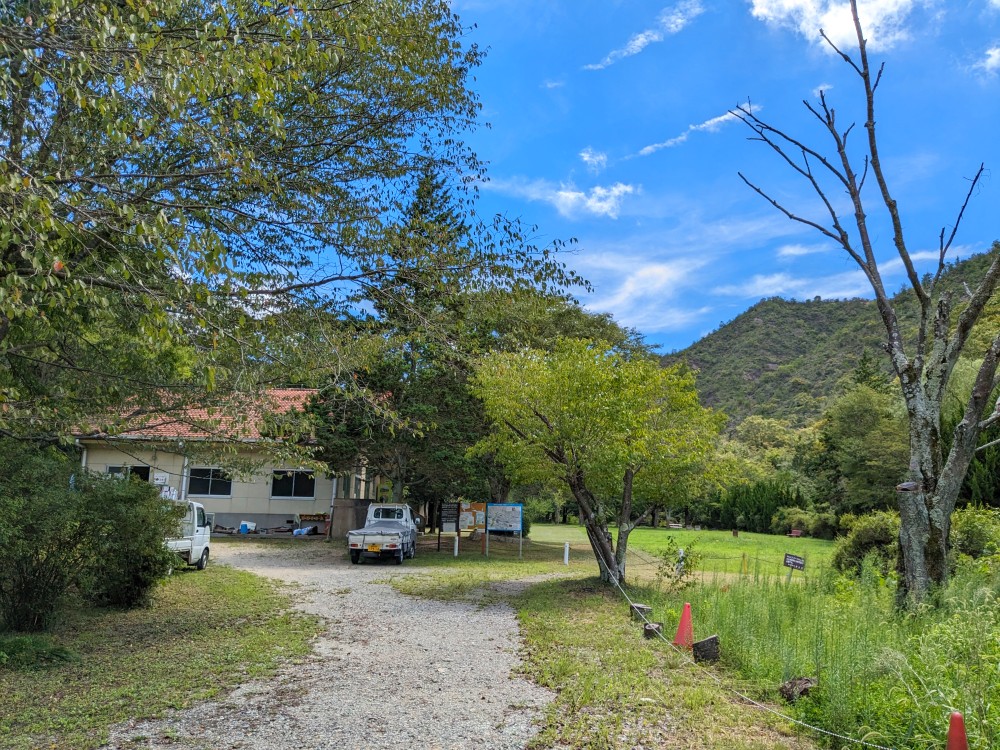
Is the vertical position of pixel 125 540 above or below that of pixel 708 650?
above

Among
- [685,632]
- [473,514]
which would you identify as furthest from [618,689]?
[473,514]

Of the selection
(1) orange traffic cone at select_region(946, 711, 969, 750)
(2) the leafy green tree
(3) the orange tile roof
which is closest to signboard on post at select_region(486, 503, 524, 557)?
(2) the leafy green tree

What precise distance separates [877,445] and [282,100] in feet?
105

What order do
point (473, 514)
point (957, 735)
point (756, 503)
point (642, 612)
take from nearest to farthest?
point (957, 735), point (642, 612), point (473, 514), point (756, 503)

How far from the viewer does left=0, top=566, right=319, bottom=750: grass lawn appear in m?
5.58

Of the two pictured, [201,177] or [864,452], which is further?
[864,452]

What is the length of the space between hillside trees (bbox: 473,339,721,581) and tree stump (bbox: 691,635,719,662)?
5.61m

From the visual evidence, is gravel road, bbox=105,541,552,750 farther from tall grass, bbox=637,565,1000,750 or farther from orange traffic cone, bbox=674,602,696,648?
tall grass, bbox=637,565,1000,750

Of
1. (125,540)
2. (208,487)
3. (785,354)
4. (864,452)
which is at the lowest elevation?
(125,540)

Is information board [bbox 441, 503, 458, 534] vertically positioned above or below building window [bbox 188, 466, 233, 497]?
below

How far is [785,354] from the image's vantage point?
98.2m

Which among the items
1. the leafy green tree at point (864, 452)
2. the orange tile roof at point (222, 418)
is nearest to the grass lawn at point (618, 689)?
the orange tile roof at point (222, 418)

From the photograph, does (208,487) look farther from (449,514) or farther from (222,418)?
(222,418)

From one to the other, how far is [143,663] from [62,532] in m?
2.03
